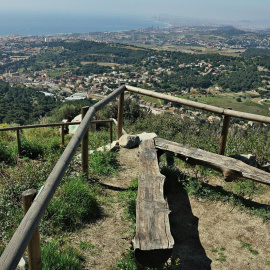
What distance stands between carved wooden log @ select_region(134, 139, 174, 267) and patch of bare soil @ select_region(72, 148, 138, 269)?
0.49 metres

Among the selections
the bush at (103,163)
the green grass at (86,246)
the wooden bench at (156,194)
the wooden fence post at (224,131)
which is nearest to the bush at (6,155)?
the bush at (103,163)

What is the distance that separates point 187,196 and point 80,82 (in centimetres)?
5787

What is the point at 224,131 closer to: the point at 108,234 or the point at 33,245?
the point at 108,234

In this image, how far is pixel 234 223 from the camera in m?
3.20

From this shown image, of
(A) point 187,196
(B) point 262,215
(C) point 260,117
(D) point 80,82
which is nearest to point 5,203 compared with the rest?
(A) point 187,196

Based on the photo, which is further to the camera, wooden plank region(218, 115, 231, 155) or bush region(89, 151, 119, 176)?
bush region(89, 151, 119, 176)

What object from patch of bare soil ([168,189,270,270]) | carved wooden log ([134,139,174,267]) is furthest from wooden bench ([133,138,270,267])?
patch of bare soil ([168,189,270,270])

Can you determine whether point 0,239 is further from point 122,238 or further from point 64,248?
point 122,238

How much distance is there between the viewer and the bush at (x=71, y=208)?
2.83 meters

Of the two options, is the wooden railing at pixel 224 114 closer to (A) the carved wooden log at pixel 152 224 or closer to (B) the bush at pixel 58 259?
(A) the carved wooden log at pixel 152 224

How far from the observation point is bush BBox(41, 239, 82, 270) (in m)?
2.12

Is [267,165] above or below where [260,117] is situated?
below

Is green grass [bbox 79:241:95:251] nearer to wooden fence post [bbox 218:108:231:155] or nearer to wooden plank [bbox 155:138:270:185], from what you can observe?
wooden plank [bbox 155:138:270:185]

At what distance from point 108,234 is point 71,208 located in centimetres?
47
